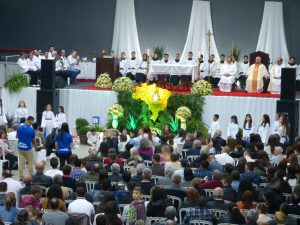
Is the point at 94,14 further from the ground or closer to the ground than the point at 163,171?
further from the ground

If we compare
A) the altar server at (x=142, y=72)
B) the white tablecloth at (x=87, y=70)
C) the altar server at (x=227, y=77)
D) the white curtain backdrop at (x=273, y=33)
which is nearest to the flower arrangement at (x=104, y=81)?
the altar server at (x=142, y=72)

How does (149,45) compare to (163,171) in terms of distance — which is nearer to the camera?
(163,171)

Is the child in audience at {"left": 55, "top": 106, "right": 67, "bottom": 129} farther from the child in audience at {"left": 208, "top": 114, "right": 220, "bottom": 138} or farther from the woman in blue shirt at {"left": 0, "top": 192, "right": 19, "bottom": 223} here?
the woman in blue shirt at {"left": 0, "top": 192, "right": 19, "bottom": 223}

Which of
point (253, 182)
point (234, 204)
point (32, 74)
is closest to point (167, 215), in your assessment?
point (234, 204)

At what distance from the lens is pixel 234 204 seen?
12992 millimetres

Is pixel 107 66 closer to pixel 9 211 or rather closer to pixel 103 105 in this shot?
pixel 103 105

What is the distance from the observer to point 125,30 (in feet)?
106

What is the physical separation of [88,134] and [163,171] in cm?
761

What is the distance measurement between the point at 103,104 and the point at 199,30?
7.31m

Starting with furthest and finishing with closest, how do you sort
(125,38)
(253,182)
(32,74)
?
(125,38) → (32,74) → (253,182)

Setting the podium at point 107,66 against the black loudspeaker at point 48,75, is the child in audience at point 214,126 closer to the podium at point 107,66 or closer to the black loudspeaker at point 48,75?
the black loudspeaker at point 48,75

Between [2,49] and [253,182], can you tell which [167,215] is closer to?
[253,182]

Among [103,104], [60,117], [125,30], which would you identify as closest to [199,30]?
[125,30]

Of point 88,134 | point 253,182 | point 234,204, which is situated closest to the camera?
point 234,204
